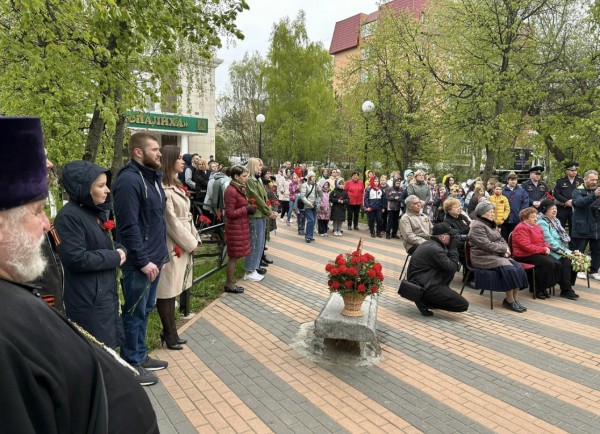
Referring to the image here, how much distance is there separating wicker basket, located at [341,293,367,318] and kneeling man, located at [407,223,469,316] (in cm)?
175

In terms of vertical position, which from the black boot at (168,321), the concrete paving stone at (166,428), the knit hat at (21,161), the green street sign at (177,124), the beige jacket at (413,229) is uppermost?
the green street sign at (177,124)

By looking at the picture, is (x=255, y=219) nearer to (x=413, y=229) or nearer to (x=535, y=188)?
(x=413, y=229)

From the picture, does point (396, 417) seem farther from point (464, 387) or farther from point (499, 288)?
point (499, 288)

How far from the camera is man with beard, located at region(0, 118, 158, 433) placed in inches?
39.8

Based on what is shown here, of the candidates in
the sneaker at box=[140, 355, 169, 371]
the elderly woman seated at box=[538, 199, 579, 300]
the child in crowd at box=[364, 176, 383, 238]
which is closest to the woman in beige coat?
Result: the sneaker at box=[140, 355, 169, 371]

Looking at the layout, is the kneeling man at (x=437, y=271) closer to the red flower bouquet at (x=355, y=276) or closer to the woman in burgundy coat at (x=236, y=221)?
the red flower bouquet at (x=355, y=276)

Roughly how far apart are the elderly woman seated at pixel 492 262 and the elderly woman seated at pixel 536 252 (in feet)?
1.78

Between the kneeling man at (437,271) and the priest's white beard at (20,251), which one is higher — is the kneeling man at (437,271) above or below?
below

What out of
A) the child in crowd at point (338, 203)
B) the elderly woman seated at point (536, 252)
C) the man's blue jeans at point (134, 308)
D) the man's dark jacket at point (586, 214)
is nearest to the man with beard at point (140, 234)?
the man's blue jeans at point (134, 308)

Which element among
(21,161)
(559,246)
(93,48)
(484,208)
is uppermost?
(93,48)

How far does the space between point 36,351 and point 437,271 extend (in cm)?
594

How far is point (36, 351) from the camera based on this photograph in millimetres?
1047

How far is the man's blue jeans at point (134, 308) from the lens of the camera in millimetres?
→ 4020

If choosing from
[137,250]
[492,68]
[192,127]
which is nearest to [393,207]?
[492,68]
